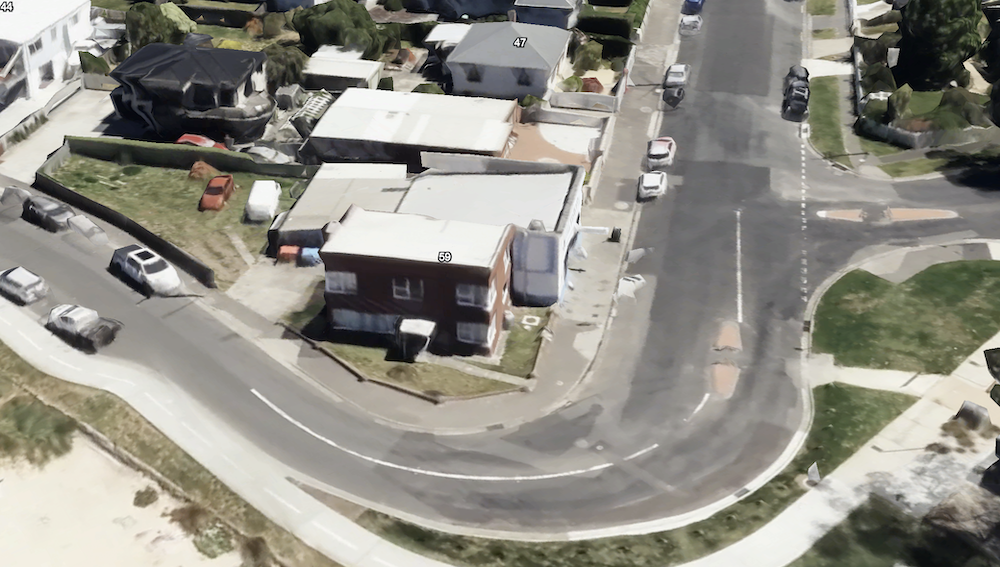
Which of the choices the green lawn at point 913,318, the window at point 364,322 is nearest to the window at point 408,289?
the window at point 364,322

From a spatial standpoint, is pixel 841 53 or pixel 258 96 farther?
pixel 841 53

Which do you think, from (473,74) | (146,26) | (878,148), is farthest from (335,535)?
(146,26)

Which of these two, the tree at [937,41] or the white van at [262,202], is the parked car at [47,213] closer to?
the white van at [262,202]

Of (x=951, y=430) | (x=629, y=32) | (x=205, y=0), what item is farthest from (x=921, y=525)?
(x=205, y=0)

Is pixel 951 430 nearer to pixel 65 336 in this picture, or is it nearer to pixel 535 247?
pixel 535 247

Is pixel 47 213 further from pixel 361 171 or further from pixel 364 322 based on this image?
pixel 364 322
